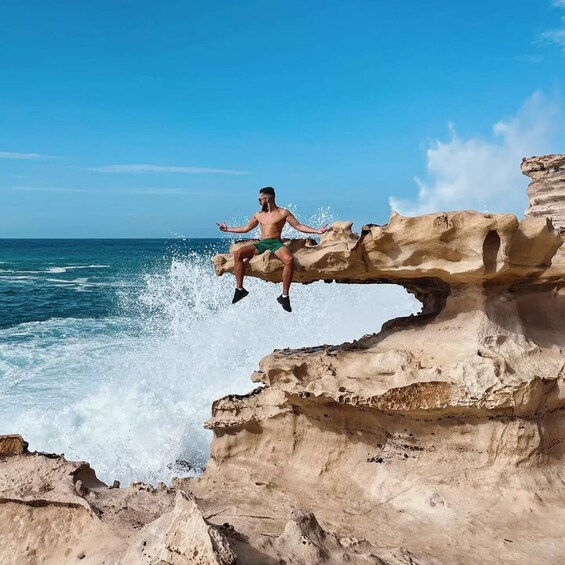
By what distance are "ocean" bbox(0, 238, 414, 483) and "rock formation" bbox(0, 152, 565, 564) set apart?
3329 millimetres

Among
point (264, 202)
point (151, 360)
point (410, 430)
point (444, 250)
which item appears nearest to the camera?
point (444, 250)

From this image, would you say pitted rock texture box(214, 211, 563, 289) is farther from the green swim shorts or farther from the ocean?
the ocean

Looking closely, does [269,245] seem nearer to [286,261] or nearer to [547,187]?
[286,261]

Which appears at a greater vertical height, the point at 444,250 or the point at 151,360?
the point at 444,250

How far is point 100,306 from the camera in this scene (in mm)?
20625

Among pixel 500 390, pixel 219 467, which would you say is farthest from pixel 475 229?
pixel 219 467

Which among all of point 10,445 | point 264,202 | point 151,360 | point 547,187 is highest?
point 547,187

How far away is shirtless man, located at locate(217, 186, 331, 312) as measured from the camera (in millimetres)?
4254

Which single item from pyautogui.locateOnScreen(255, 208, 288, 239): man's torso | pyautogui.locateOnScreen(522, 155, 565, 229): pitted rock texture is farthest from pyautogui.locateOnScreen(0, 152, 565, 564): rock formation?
pyautogui.locateOnScreen(522, 155, 565, 229): pitted rock texture

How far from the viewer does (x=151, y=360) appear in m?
11.4

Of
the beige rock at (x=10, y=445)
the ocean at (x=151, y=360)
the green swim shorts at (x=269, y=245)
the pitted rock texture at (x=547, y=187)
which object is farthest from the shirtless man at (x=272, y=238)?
the ocean at (x=151, y=360)

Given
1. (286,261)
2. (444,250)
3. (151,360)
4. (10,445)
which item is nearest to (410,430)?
(444,250)

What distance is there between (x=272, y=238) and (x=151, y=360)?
302 inches

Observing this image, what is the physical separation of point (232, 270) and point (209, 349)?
758 centimetres
